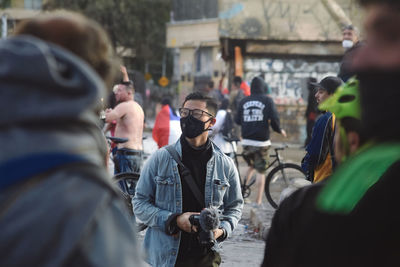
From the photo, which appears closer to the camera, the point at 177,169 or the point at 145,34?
the point at 177,169

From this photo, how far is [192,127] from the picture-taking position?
4.81m

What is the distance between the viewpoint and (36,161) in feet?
5.23

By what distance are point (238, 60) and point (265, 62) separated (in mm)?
1010

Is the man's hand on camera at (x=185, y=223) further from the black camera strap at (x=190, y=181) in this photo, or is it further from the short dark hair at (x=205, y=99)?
the short dark hair at (x=205, y=99)

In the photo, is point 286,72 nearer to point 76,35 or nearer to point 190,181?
point 190,181

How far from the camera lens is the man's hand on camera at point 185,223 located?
14.0 ft

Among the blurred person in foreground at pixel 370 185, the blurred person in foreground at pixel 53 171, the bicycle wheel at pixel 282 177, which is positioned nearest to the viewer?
the blurred person in foreground at pixel 53 171

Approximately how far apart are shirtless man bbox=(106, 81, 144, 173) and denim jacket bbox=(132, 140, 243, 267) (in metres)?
4.78

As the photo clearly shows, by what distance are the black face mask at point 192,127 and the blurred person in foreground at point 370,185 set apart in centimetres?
290

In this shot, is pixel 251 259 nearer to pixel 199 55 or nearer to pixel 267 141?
pixel 267 141

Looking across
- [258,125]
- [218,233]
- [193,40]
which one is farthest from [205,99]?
[193,40]

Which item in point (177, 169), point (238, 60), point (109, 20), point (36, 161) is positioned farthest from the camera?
point (109, 20)

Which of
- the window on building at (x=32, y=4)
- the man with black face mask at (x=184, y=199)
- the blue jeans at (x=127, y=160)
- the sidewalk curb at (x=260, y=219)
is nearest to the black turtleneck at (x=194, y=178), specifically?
the man with black face mask at (x=184, y=199)

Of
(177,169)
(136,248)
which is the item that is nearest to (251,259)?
(177,169)
